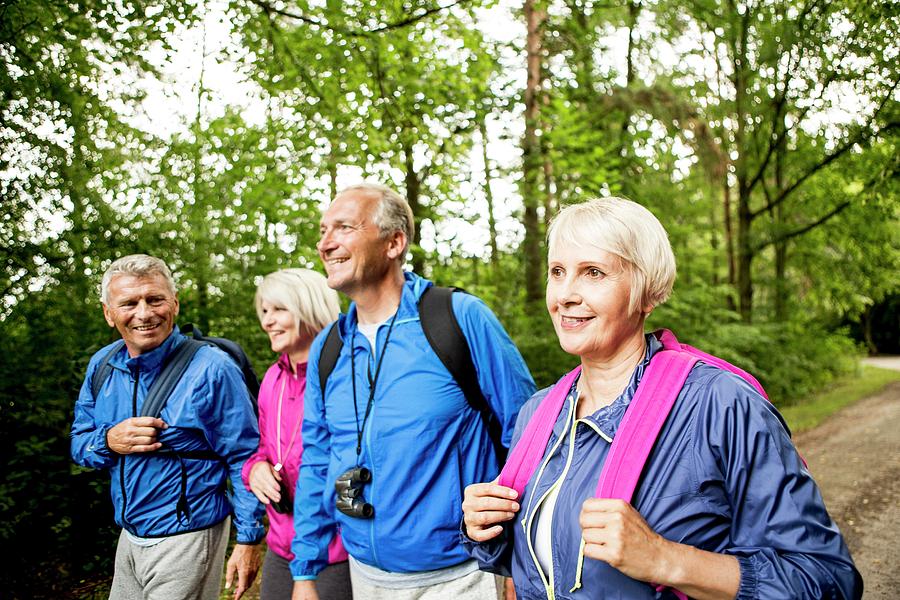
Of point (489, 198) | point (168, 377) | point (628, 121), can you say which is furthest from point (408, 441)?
point (628, 121)

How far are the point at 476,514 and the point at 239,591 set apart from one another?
1.84 meters

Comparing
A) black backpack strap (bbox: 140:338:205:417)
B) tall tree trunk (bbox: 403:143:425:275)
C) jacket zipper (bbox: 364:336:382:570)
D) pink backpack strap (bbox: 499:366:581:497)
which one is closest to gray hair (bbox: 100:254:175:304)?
black backpack strap (bbox: 140:338:205:417)

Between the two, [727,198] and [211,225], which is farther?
[727,198]

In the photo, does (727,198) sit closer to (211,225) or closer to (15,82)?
(211,225)

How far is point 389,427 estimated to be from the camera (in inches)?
96.0

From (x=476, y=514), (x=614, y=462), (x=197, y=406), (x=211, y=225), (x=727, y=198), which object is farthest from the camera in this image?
(x=727, y=198)

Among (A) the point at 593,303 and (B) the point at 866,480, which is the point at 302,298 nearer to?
(A) the point at 593,303

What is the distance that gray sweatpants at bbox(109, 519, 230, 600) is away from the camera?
9.29ft


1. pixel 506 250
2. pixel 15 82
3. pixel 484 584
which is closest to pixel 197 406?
pixel 484 584

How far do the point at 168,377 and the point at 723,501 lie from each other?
95.9 inches

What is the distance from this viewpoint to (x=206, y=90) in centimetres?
717

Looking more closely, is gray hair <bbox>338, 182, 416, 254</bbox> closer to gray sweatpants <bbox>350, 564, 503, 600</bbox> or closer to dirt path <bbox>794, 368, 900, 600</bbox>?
gray sweatpants <bbox>350, 564, 503, 600</bbox>

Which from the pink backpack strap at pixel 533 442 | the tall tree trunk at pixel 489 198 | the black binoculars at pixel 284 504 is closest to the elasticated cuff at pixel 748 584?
the pink backpack strap at pixel 533 442

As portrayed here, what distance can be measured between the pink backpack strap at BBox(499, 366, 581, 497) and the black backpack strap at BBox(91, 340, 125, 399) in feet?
7.23
